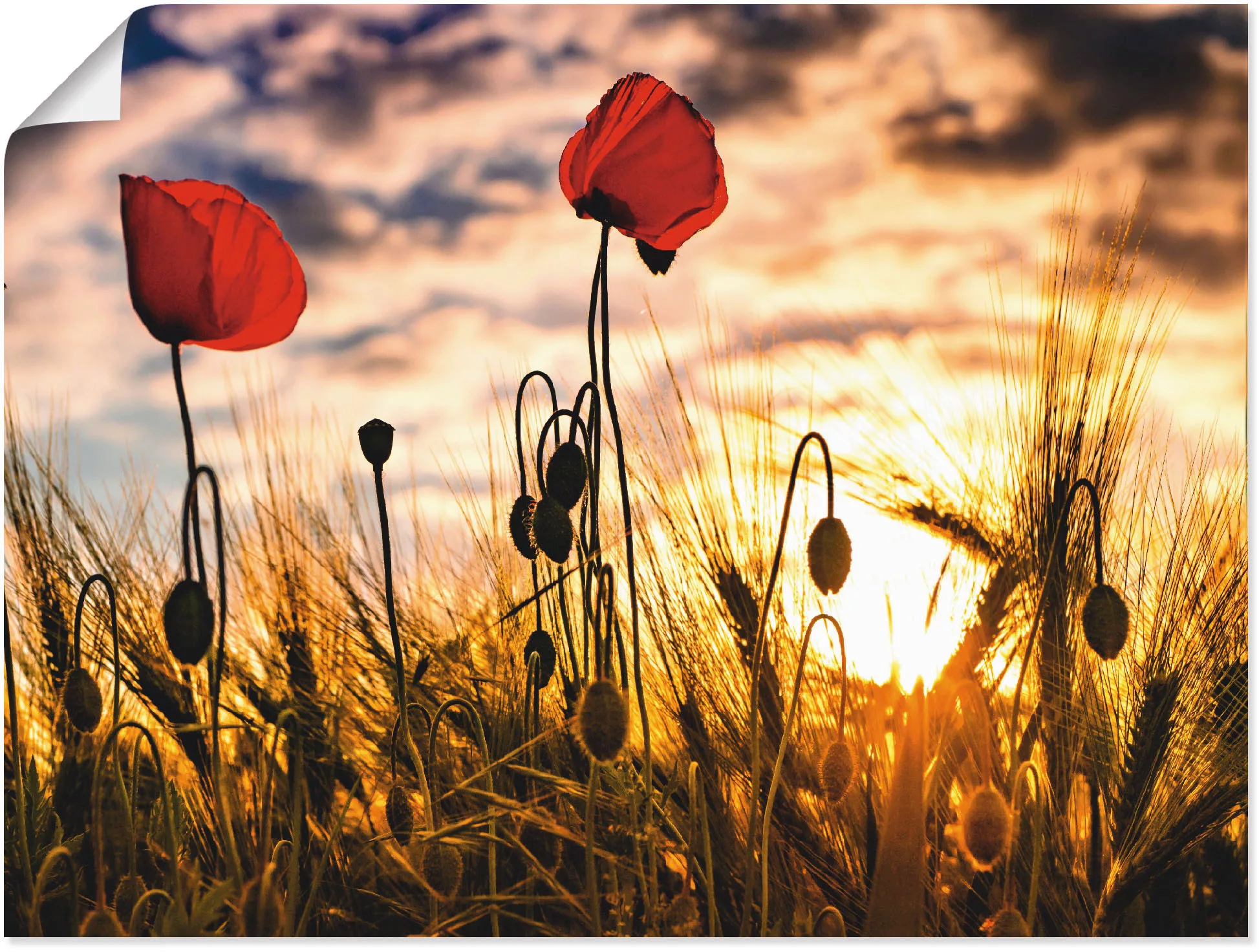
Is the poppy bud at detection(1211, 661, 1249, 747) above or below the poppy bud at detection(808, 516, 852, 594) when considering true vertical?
below

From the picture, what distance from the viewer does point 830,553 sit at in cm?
111

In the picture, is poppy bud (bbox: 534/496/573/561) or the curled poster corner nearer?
poppy bud (bbox: 534/496/573/561)

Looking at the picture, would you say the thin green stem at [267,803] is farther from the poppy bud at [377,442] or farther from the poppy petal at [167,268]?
the poppy petal at [167,268]

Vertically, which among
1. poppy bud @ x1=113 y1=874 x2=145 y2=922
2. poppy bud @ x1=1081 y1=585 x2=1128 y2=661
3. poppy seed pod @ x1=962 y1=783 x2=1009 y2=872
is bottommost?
poppy bud @ x1=113 y1=874 x2=145 y2=922

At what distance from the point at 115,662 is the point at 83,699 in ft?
0.16

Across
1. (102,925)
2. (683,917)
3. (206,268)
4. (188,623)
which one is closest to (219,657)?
(188,623)

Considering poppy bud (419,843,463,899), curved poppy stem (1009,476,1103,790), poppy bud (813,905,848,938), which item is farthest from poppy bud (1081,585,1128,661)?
poppy bud (419,843,463,899)

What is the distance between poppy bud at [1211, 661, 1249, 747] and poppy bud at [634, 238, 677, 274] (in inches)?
27.8

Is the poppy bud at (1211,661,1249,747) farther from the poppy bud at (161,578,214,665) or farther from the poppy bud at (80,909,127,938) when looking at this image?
the poppy bud at (80,909,127,938)

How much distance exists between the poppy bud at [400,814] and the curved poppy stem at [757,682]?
336 mm

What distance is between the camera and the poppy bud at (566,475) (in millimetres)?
1146

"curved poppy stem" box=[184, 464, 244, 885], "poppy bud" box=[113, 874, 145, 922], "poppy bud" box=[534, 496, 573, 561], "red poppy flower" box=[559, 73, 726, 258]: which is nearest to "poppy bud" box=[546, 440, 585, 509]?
"poppy bud" box=[534, 496, 573, 561]

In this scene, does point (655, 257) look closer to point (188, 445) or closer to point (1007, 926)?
point (188, 445)

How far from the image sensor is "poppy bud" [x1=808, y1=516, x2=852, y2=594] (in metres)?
1.11
